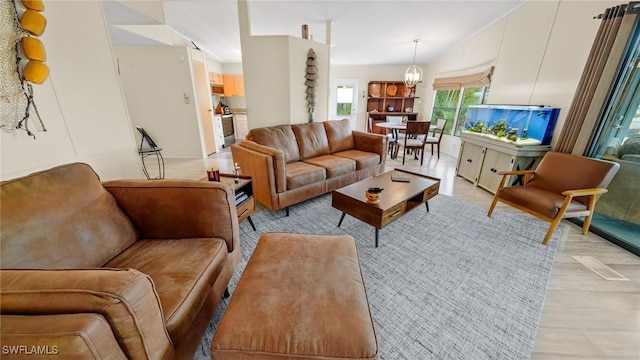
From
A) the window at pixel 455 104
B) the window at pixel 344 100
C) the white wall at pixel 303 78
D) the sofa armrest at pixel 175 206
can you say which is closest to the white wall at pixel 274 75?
the white wall at pixel 303 78

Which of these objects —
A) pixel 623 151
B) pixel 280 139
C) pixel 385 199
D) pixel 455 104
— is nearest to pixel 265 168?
pixel 280 139

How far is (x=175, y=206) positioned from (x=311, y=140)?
2157 millimetres

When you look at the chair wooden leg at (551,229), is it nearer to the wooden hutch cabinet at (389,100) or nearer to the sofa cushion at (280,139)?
the sofa cushion at (280,139)

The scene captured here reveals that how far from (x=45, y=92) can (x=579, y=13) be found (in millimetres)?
4623

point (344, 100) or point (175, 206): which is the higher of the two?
point (344, 100)

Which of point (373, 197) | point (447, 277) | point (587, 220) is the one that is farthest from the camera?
point (587, 220)

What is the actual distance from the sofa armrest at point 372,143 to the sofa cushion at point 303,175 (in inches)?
42.8

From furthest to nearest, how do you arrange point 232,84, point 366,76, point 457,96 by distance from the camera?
point 366,76
point 232,84
point 457,96

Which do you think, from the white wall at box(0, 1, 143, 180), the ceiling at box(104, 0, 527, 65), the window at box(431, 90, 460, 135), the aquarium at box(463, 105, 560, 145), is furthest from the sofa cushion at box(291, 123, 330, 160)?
the window at box(431, 90, 460, 135)

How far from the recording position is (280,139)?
286cm

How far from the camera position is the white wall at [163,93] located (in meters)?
4.10

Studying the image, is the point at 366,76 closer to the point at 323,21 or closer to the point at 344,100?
the point at 344,100

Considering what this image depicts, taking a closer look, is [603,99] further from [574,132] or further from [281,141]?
[281,141]

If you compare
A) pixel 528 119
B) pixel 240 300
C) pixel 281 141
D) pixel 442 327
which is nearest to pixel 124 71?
pixel 281 141
